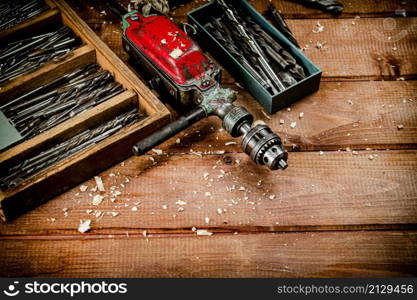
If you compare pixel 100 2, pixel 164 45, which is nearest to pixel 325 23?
pixel 164 45

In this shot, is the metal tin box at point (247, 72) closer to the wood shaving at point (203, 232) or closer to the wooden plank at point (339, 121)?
the wooden plank at point (339, 121)

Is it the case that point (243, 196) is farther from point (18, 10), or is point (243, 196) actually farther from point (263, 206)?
point (18, 10)

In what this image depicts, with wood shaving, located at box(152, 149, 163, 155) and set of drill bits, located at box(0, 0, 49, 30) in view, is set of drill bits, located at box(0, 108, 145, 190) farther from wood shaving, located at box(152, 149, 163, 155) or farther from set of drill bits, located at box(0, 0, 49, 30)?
set of drill bits, located at box(0, 0, 49, 30)

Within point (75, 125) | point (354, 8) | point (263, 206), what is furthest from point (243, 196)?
point (354, 8)

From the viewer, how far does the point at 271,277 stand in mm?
1579

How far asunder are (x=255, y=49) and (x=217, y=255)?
887mm

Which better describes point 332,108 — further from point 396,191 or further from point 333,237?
point 333,237

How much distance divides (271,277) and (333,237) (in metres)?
0.25

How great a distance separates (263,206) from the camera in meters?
1.72

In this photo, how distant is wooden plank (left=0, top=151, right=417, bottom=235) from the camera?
168cm

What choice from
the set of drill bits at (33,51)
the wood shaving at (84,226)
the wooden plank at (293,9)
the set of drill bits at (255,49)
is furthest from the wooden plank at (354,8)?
the wood shaving at (84,226)

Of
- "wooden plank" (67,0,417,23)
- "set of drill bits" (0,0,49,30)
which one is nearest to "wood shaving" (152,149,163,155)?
"wooden plank" (67,0,417,23)

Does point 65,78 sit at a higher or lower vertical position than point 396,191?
higher

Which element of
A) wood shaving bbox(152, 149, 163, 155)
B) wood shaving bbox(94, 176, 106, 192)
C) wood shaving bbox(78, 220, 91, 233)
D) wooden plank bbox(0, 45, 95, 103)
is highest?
wooden plank bbox(0, 45, 95, 103)
